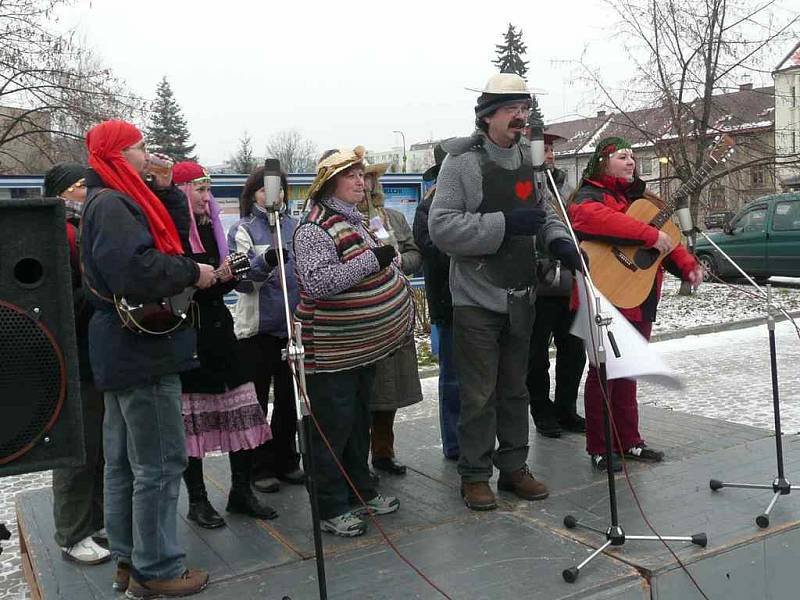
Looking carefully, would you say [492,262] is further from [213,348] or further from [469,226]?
[213,348]

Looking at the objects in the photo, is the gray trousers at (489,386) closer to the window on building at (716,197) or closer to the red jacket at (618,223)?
the red jacket at (618,223)

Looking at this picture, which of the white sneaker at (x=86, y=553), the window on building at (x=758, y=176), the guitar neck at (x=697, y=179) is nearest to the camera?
the white sneaker at (x=86, y=553)

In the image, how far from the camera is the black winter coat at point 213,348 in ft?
12.8

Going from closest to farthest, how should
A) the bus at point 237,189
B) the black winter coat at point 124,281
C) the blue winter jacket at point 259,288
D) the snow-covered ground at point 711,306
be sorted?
the black winter coat at point 124,281 → the blue winter jacket at point 259,288 → the bus at point 237,189 → the snow-covered ground at point 711,306

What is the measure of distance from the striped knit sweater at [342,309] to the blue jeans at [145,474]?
791 mm

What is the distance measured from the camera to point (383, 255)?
3.87 m

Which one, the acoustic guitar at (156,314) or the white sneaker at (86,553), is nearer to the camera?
the acoustic guitar at (156,314)

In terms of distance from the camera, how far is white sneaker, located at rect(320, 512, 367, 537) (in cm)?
392

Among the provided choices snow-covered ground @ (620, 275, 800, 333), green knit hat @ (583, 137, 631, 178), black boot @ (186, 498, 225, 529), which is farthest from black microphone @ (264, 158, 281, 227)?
snow-covered ground @ (620, 275, 800, 333)

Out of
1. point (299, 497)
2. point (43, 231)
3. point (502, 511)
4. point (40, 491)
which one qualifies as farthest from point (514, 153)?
point (40, 491)

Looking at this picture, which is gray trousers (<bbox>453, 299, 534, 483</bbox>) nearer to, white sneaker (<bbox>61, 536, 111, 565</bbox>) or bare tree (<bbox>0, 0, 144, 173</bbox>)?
white sneaker (<bbox>61, 536, 111, 565</bbox>)

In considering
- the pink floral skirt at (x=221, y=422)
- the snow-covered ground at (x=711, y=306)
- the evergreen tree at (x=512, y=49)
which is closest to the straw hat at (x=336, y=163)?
the pink floral skirt at (x=221, y=422)

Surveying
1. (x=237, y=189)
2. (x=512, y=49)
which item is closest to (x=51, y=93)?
(x=237, y=189)

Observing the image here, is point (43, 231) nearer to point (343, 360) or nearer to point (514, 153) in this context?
point (343, 360)
